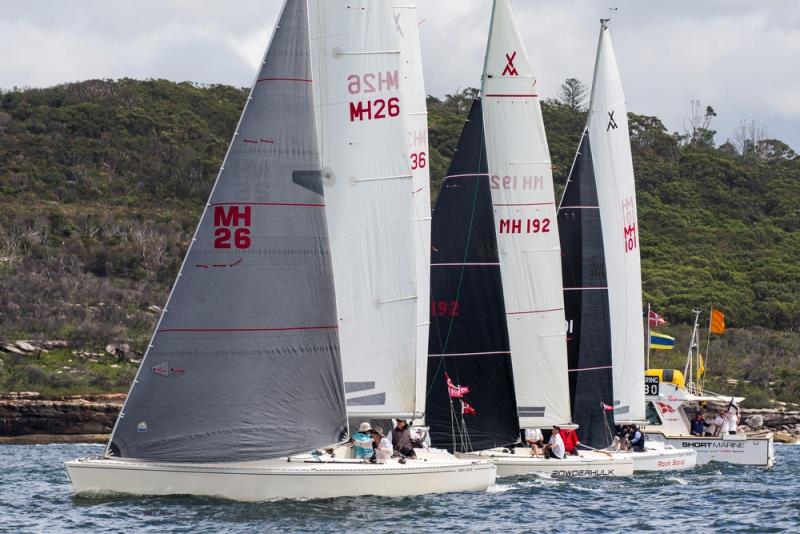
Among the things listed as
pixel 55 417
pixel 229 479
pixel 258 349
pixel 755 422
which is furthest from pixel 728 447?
pixel 55 417

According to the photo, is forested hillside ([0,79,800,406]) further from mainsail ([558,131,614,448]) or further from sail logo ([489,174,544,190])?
sail logo ([489,174,544,190])

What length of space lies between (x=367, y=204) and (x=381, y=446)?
451 centimetres

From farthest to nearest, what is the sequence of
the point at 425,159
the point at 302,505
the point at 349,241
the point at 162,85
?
the point at 162,85 < the point at 425,159 < the point at 349,241 < the point at 302,505

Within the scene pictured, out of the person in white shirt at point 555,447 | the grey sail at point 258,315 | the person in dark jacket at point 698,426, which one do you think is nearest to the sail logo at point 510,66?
the person in white shirt at point 555,447

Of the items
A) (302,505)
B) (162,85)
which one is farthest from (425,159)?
(162,85)

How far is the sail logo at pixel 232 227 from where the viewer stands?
22.2 metres

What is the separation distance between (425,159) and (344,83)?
5464 mm

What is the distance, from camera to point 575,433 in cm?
3109

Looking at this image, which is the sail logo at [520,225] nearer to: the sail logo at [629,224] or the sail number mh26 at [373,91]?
the sail logo at [629,224]

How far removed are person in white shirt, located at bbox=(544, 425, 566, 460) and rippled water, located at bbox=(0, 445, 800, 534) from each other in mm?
781

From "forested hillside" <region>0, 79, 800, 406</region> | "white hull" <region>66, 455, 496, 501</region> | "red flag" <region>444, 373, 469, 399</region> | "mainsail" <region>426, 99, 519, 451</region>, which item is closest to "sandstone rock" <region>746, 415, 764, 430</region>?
"forested hillside" <region>0, 79, 800, 406</region>

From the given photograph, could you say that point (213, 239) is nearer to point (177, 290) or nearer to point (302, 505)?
point (177, 290)

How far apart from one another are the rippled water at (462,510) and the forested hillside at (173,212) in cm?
3290

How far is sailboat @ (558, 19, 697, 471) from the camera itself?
3291cm
